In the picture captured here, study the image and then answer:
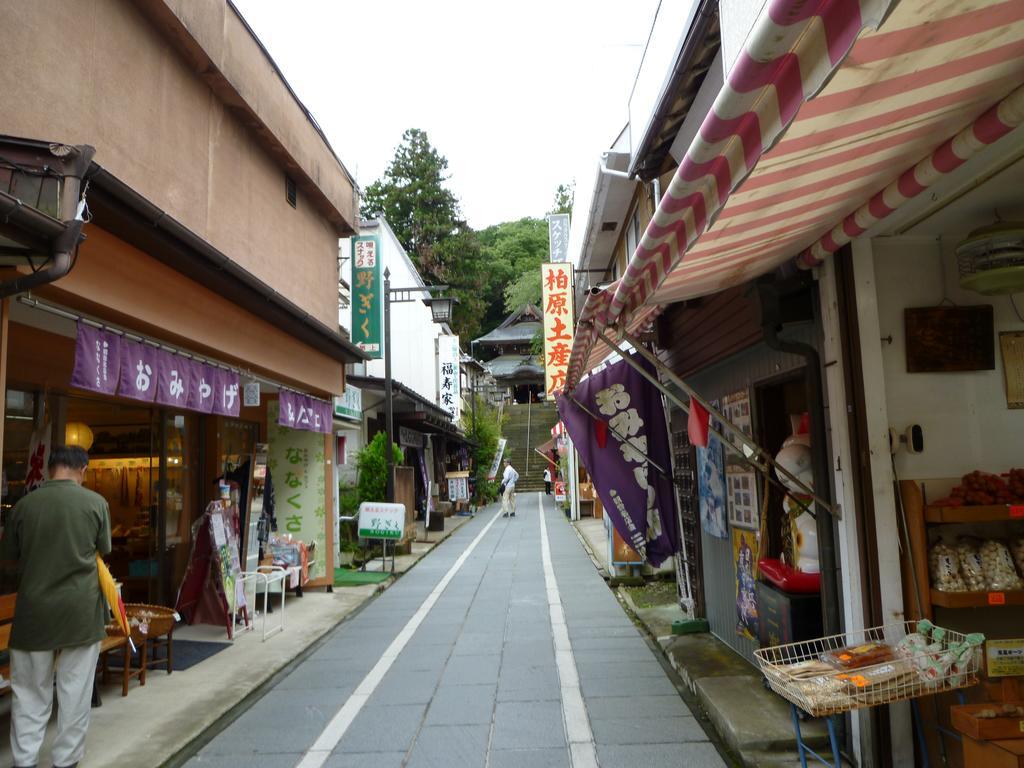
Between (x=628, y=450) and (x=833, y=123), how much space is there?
20.1 feet

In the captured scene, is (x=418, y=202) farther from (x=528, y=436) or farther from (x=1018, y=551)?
(x=1018, y=551)

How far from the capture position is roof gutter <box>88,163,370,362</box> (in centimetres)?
534

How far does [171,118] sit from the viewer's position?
7.51m

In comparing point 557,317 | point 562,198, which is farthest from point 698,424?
point 562,198

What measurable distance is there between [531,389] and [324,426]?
5327cm

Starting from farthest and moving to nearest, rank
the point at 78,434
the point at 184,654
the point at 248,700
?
the point at 78,434 → the point at 184,654 → the point at 248,700

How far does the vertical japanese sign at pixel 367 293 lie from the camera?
1591cm

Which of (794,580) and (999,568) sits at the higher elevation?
(999,568)

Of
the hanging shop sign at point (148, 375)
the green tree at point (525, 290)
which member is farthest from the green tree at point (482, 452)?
the hanging shop sign at point (148, 375)

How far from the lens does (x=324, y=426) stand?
38.8ft

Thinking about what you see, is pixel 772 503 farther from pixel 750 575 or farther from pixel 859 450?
pixel 859 450

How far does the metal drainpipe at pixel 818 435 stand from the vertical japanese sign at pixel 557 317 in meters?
14.3

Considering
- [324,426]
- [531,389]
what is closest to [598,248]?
[324,426]

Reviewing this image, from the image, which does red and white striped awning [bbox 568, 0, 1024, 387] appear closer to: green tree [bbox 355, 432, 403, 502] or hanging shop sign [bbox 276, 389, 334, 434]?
hanging shop sign [bbox 276, 389, 334, 434]
